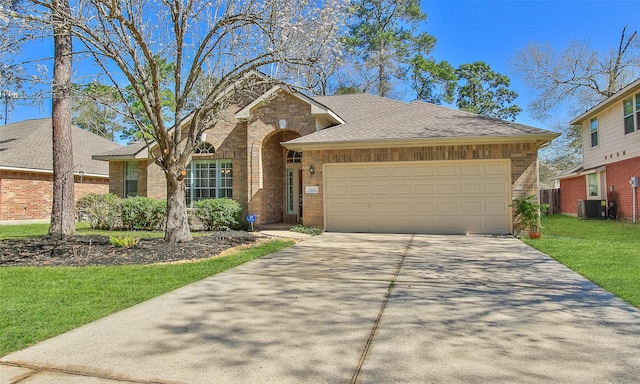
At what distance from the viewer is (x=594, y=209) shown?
663 inches

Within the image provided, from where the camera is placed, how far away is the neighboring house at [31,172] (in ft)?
53.1

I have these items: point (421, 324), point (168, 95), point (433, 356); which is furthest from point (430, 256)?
point (168, 95)

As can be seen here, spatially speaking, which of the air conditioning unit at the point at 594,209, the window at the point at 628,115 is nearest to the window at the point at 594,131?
the window at the point at 628,115

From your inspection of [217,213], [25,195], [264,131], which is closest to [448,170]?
[264,131]

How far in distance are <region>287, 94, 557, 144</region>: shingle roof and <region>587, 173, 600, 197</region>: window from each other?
9.62 m

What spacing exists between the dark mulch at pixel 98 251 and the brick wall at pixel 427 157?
3.16 meters

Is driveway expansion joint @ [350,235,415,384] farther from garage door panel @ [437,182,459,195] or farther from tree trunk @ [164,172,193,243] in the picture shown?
garage door panel @ [437,182,459,195]

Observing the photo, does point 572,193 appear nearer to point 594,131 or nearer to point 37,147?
point 594,131

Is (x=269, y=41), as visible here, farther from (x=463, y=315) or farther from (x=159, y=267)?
(x=463, y=315)

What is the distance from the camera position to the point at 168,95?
24281 mm

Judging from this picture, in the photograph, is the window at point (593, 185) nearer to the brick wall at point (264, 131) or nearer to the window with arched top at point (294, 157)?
the window with arched top at point (294, 157)

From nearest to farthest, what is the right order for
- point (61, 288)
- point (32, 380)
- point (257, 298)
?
point (32, 380), point (257, 298), point (61, 288)

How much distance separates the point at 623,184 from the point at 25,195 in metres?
24.8

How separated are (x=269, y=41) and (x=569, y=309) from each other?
6.79m
